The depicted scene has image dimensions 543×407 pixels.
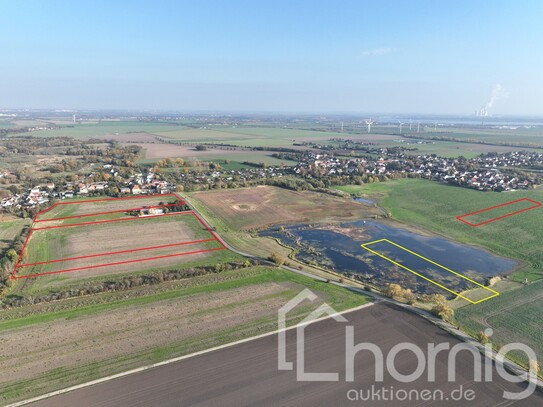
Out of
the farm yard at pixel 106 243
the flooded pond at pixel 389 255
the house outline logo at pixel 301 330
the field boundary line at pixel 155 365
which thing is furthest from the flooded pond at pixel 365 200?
the field boundary line at pixel 155 365

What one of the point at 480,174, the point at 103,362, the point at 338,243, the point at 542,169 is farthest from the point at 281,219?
the point at 542,169

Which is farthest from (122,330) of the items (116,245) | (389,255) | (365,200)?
(365,200)

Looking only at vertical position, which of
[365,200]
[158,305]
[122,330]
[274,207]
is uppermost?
[365,200]

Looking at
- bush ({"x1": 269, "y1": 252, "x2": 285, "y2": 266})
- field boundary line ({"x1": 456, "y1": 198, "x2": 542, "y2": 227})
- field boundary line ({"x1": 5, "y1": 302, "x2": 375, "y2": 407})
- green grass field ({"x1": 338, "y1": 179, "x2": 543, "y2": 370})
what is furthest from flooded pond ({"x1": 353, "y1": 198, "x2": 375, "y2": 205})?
field boundary line ({"x1": 5, "y1": 302, "x2": 375, "y2": 407})

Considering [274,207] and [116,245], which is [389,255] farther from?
[116,245]

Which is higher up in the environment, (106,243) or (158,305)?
(106,243)

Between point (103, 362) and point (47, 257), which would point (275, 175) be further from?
point (103, 362)

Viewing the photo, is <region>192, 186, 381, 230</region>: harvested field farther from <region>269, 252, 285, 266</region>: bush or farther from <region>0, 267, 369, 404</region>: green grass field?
<region>0, 267, 369, 404</region>: green grass field
